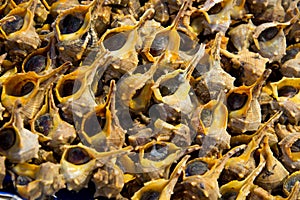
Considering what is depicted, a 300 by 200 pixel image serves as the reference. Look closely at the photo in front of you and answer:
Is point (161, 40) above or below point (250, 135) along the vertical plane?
above

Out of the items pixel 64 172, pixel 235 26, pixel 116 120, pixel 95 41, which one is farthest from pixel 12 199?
pixel 235 26

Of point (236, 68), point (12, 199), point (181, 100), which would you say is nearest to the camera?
point (12, 199)

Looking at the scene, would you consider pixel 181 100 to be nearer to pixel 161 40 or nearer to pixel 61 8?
pixel 161 40

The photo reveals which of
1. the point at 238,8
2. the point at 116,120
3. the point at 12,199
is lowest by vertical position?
the point at 12,199

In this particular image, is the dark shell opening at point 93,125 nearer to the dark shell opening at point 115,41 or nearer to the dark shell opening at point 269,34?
the dark shell opening at point 115,41

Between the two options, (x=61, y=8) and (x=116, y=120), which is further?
(x=61, y=8)

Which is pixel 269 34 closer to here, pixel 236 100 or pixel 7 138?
pixel 236 100

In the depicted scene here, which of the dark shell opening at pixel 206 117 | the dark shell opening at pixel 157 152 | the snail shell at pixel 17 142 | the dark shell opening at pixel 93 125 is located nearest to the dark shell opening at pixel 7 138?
the snail shell at pixel 17 142
